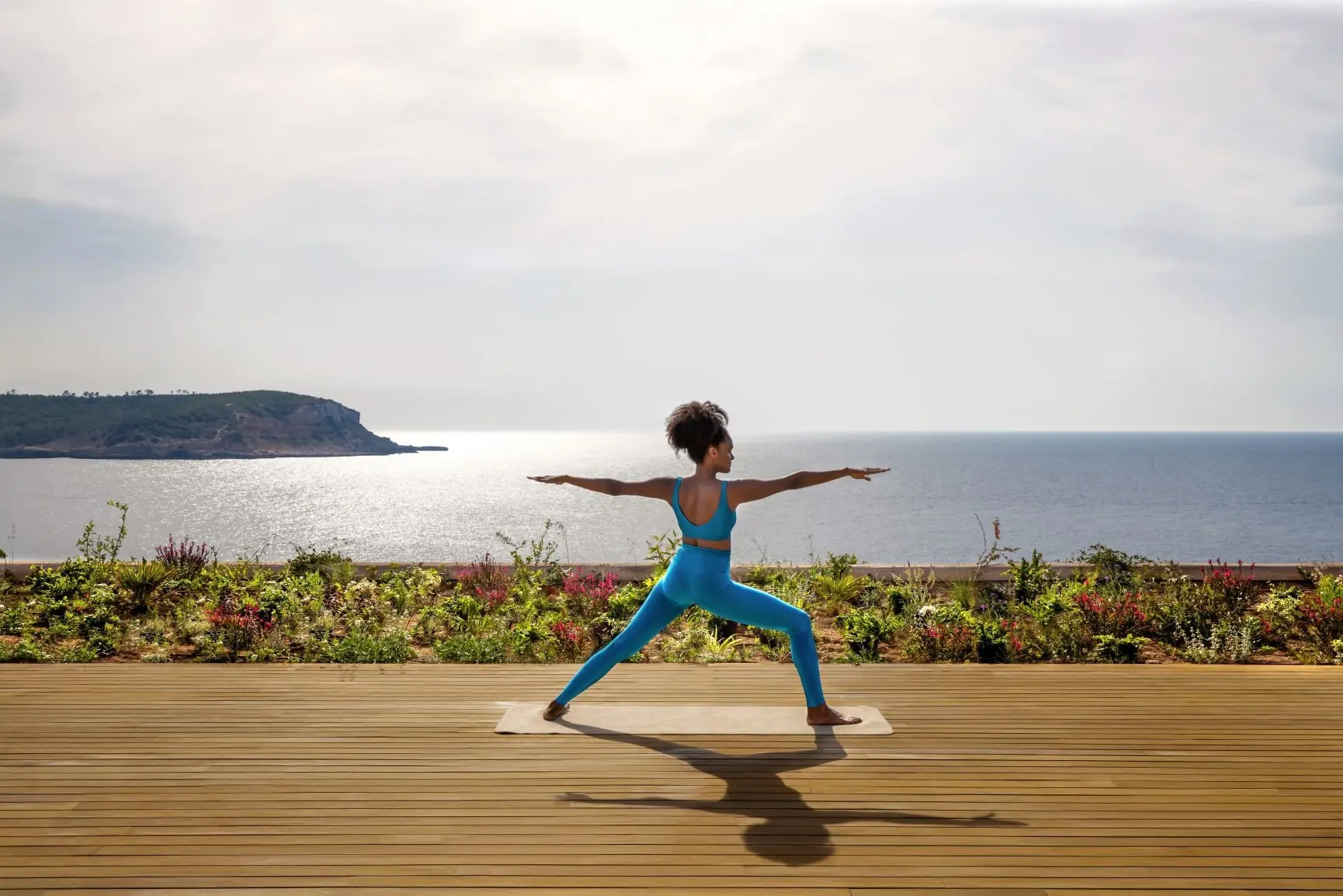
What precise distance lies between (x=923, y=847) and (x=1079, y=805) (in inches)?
34.5

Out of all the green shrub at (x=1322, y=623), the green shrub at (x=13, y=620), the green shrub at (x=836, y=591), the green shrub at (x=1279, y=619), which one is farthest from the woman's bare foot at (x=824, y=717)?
the green shrub at (x=13, y=620)

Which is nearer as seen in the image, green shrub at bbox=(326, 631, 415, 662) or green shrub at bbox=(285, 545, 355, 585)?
green shrub at bbox=(326, 631, 415, 662)

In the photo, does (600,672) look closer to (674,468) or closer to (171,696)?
(171,696)

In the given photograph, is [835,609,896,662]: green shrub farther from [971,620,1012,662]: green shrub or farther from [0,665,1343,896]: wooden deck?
[0,665,1343,896]: wooden deck

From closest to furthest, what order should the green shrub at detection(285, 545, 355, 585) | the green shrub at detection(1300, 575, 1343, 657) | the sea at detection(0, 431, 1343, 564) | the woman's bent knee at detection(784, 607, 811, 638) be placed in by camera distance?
the woman's bent knee at detection(784, 607, 811, 638) → the green shrub at detection(1300, 575, 1343, 657) → the green shrub at detection(285, 545, 355, 585) → the sea at detection(0, 431, 1343, 564)

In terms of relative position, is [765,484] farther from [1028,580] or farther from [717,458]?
[1028,580]

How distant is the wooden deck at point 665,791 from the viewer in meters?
3.31

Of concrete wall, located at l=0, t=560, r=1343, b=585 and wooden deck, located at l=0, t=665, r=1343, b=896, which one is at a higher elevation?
concrete wall, located at l=0, t=560, r=1343, b=585

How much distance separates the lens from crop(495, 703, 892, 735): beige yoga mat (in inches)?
195

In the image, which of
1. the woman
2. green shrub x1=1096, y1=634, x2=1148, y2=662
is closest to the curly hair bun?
the woman

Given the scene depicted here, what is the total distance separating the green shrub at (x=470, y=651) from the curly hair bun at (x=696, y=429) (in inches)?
118

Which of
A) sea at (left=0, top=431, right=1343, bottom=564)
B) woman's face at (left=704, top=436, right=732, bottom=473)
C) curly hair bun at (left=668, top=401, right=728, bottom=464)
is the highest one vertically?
curly hair bun at (left=668, top=401, right=728, bottom=464)

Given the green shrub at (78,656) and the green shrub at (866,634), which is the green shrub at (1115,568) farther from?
the green shrub at (78,656)

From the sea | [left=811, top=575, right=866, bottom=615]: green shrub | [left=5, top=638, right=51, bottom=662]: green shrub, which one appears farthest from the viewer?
the sea
